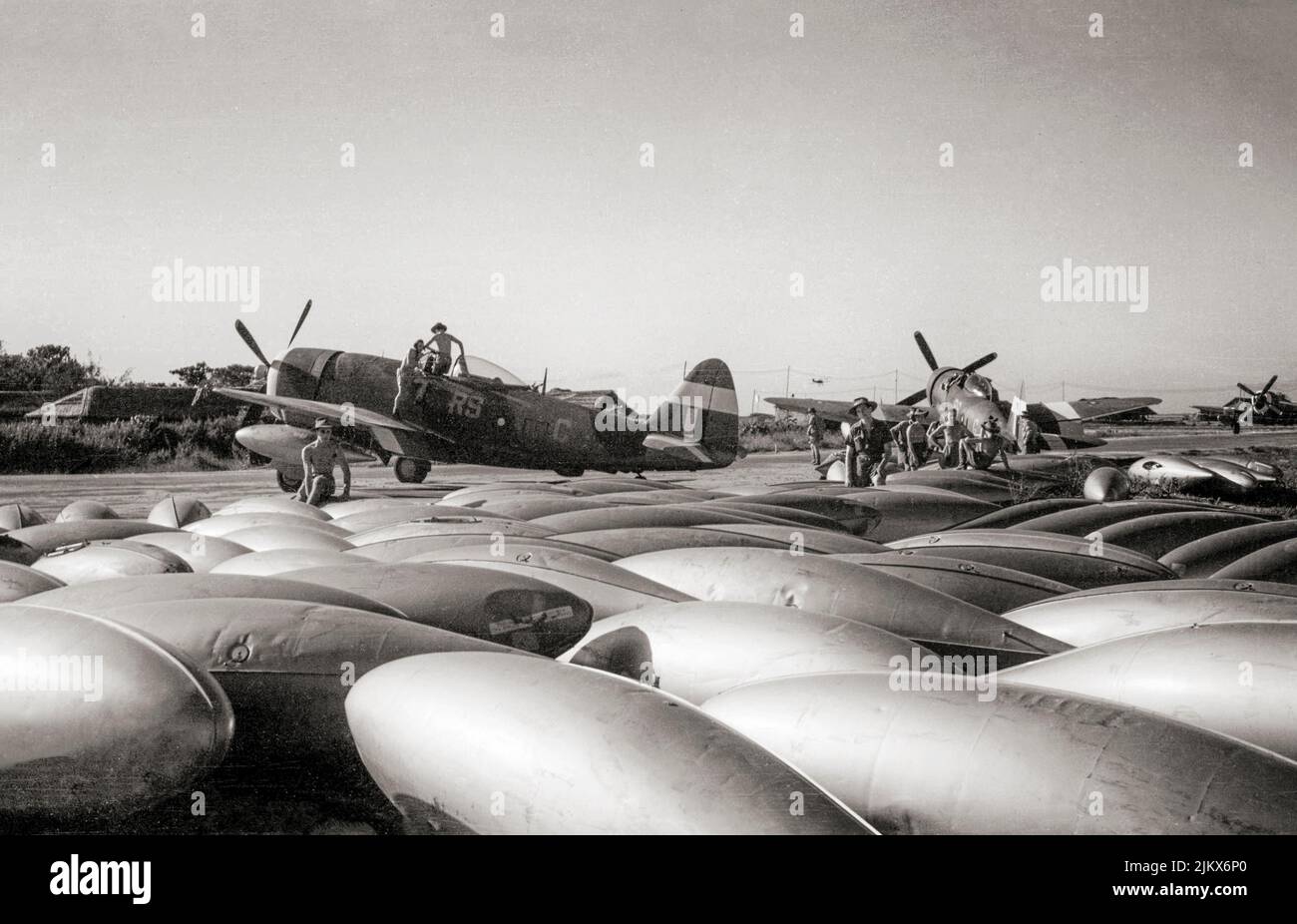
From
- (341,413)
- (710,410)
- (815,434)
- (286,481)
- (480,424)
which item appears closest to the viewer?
(286,481)

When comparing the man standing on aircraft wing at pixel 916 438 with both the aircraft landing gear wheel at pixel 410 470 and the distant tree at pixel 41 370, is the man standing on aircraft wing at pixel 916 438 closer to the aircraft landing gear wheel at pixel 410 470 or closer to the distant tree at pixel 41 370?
the aircraft landing gear wheel at pixel 410 470

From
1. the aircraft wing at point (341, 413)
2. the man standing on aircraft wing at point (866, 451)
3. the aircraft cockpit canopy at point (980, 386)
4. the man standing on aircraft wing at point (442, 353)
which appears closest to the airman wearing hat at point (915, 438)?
the aircraft cockpit canopy at point (980, 386)

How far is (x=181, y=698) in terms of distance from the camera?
1.90 m

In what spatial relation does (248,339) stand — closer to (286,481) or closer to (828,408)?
(286,481)

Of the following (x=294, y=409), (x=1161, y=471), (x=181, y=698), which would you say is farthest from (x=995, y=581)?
(x=294, y=409)

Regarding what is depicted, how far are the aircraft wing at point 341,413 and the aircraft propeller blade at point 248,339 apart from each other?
1454mm

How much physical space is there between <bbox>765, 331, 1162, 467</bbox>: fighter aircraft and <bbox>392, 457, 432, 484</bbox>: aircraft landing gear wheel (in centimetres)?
480

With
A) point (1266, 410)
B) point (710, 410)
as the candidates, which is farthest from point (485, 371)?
point (1266, 410)

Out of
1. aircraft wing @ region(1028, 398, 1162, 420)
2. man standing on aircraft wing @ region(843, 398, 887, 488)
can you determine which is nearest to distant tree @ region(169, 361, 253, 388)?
man standing on aircraft wing @ region(843, 398, 887, 488)

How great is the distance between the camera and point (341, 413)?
1080 centimetres

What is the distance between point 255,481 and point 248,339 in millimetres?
2072

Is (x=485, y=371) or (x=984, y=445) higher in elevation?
(x=485, y=371)

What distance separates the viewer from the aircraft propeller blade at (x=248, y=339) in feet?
39.8
